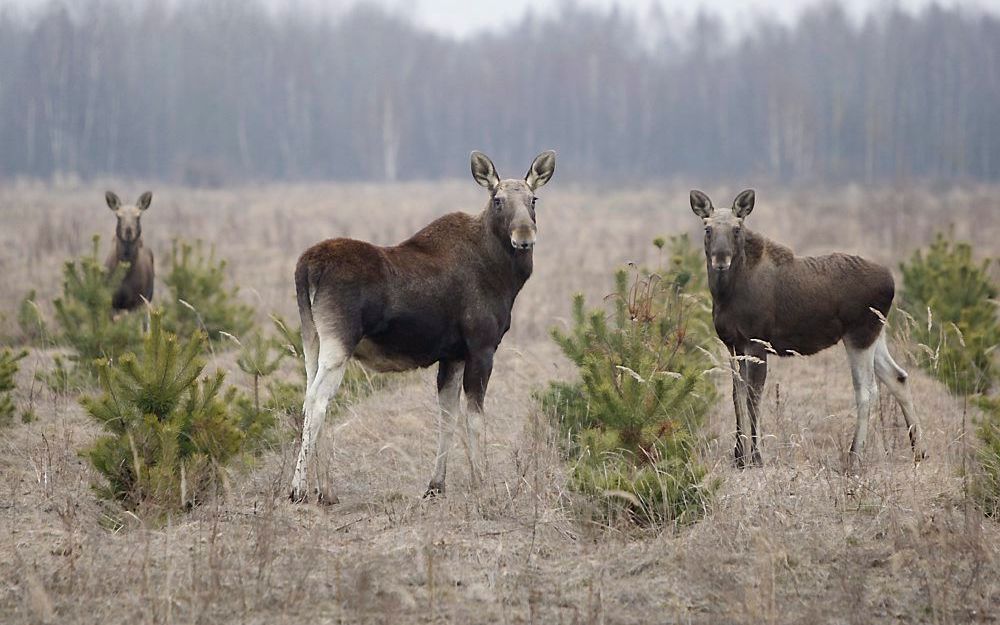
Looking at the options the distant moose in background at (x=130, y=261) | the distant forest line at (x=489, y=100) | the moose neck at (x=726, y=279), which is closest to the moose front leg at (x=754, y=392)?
the moose neck at (x=726, y=279)

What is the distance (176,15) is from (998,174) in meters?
51.3

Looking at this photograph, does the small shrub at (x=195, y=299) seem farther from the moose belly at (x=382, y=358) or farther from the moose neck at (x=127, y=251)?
the moose belly at (x=382, y=358)

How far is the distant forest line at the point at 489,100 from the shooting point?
187 ft

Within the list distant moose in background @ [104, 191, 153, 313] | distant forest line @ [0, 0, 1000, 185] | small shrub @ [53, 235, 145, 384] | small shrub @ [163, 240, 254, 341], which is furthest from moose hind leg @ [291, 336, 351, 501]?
distant forest line @ [0, 0, 1000, 185]

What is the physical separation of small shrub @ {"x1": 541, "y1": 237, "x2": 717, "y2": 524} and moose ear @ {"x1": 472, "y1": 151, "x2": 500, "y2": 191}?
1.11 metres

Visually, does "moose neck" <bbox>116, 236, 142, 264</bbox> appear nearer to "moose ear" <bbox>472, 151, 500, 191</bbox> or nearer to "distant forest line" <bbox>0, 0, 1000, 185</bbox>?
"moose ear" <bbox>472, 151, 500, 191</bbox>

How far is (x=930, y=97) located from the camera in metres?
62.8

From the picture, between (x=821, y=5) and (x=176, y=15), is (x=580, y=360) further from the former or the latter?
(x=821, y=5)

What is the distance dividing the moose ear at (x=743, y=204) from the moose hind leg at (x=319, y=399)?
3.68 meters

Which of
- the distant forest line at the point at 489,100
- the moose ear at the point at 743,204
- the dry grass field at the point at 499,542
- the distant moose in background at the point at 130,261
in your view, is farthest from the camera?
the distant forest line at the point at 489,100

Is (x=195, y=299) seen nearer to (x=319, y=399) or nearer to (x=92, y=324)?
(x=92, y=324)

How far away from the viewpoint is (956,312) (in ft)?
39.9

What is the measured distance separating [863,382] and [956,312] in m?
4.83

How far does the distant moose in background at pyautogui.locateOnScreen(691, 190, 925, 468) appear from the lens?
318 inches
